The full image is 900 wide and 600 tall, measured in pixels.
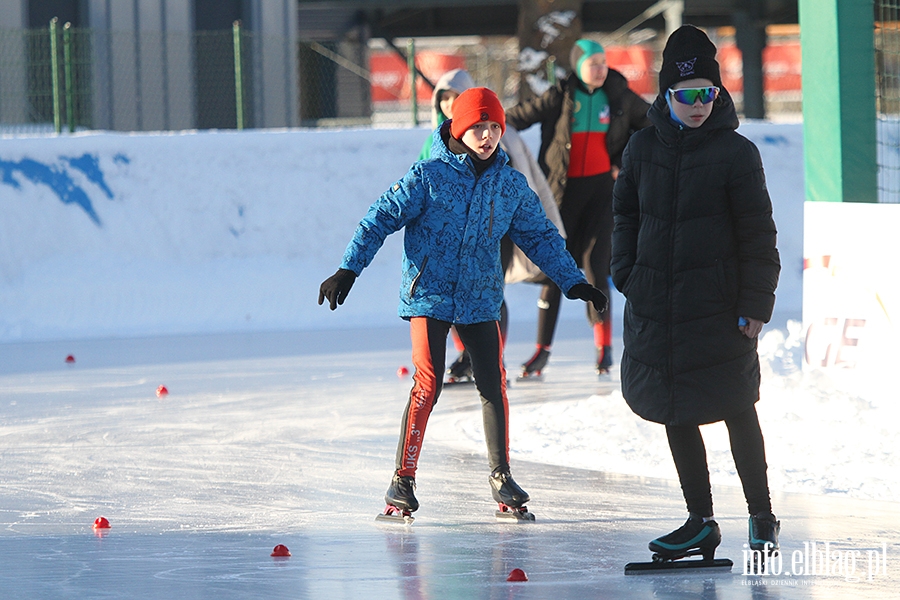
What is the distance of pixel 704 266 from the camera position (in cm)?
358

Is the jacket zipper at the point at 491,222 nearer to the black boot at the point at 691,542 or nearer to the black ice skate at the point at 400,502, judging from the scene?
the black ice skate at the point at 400,502

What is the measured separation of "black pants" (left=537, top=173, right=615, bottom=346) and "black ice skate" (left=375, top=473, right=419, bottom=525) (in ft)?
9.85

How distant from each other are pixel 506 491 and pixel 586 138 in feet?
10.5

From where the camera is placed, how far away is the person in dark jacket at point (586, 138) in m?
7.13

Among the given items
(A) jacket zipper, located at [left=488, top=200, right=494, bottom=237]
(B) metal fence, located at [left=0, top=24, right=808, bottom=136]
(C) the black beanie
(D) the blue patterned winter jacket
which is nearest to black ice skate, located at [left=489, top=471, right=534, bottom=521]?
(D) the blue patterned winter jacket

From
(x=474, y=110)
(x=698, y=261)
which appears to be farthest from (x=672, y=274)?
(x=474, y=110)

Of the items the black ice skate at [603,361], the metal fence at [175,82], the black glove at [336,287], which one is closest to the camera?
the black glove at [336,287]

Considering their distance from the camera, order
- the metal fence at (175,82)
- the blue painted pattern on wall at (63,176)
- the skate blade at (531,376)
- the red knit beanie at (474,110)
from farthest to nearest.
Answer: the metal fence at (175,82)
the blue painted pattern on wall at (63,176)
the skate blade at (531,376)
the red knit beanie at (474,110)

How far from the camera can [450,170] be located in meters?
4.32

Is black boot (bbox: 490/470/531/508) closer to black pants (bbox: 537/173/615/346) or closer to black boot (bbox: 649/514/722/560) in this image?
black boot (bbox: 649/514/722/560)

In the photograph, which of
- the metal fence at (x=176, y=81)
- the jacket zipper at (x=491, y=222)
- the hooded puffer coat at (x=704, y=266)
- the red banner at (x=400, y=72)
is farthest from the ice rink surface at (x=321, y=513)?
the red banner at (x=400, y=72)

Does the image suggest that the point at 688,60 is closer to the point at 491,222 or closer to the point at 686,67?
the point at 686,67

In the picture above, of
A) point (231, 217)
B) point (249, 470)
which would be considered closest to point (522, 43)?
point (231, 217)

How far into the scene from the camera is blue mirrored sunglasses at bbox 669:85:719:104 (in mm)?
3576
